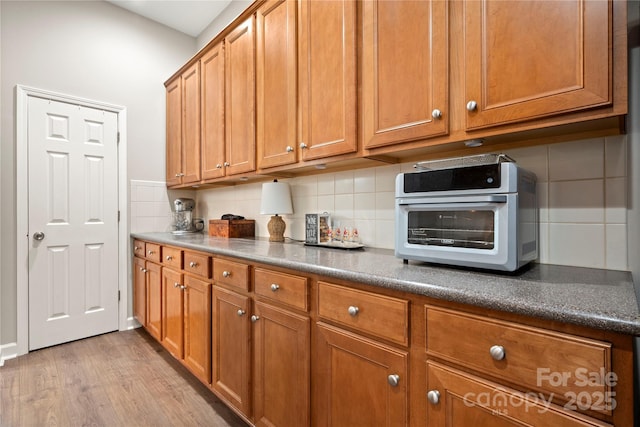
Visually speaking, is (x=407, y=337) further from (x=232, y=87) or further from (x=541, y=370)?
(x=232, y=87)

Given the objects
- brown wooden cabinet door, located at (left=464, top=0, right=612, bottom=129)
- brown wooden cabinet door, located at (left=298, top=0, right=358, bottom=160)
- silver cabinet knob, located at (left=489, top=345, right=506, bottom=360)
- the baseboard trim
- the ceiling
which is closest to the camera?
silver cabinet knob, located at (left=489, top=345, right=506, bottom=360)

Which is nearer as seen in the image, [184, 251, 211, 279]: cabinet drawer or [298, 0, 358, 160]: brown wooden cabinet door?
[298, 0, 358, 160]: brown wooden cabinet door

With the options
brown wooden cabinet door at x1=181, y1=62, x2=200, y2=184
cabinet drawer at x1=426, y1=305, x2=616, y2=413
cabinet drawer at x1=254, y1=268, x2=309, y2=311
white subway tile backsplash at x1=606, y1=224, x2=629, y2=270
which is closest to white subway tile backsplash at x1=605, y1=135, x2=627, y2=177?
white subway tile backsplash at x1=606, y1=224, x2=629, y2=270

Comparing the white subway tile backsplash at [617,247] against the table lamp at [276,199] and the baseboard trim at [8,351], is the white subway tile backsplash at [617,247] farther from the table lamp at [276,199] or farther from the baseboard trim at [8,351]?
the baseboard trim at [8,351]

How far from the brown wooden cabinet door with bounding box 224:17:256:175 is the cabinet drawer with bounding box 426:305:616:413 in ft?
5.08

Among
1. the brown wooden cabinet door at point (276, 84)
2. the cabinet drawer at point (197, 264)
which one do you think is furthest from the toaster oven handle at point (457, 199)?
the cabinet drawer at point (197, 264)

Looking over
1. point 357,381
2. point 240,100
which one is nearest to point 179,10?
point 240,100

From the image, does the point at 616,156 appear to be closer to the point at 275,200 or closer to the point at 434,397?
the point at 434,397

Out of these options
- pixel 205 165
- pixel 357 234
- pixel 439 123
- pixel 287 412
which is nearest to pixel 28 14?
pixel 205 165

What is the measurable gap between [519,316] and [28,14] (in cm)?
367

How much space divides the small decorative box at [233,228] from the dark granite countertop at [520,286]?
1.13m

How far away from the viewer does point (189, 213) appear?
316cm

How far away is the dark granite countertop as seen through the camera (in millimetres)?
640

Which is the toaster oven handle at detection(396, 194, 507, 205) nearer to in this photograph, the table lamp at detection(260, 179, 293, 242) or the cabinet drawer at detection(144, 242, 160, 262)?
the table lamp at detection(260, 179, 293, 242)
